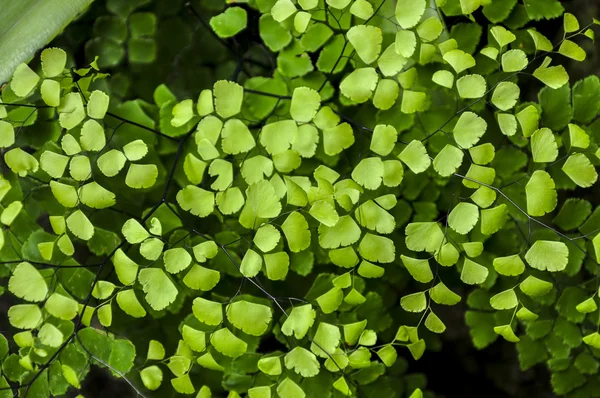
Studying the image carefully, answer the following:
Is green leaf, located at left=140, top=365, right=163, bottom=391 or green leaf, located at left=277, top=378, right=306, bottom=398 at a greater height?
green leaf, located at left=140, top=365, right=163, bottom=391

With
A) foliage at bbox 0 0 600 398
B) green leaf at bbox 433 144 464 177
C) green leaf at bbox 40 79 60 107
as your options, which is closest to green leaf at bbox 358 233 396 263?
foliage at bbox 0 0 600 398

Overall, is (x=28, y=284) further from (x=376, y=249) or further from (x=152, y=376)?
(x=376, y=249)

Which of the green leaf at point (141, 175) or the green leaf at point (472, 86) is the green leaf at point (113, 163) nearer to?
the green leaf at point (141, 175)

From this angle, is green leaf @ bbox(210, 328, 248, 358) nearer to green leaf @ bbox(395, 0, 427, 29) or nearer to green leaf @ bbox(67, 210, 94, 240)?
green leaf @ bbox(67, 210, 94, 240)

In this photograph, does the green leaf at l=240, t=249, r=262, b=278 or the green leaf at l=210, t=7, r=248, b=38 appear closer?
the green leaf at l=240, t=249, r=262, b=278

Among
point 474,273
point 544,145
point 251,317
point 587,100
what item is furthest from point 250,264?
A: point 587,100

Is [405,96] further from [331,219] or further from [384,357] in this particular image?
[384,357]

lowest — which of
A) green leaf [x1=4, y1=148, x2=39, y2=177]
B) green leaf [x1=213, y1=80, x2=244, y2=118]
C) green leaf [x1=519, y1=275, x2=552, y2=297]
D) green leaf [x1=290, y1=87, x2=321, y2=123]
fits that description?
green leaf [x1=519, y1=275, x2=552, y2=297]
